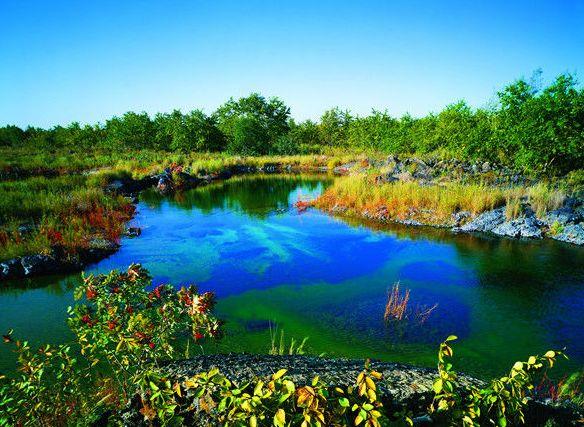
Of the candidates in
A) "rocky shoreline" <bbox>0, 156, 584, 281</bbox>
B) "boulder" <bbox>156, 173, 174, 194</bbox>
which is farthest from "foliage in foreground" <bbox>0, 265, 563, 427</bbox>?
"boulder" <bbox>156, 173, 174, 194</bbox>

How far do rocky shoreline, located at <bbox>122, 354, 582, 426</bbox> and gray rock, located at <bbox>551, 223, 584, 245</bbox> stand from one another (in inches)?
412

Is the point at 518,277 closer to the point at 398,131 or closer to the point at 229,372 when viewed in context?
the point at 229,372

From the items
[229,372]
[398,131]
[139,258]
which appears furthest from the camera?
[398,131]

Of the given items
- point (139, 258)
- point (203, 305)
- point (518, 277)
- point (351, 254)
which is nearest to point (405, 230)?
point (351, 254)

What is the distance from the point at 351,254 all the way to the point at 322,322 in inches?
170

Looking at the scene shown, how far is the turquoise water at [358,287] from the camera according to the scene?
627 cm

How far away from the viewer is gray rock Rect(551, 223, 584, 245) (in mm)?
11181

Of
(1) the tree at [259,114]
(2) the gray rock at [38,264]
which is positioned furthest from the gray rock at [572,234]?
(1) the tree at [259,114]

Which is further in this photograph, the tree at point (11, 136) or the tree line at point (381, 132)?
the tree at point (11, 136)

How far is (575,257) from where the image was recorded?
10.2m

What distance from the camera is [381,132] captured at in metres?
37.5

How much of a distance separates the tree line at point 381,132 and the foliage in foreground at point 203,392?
46.4 ft

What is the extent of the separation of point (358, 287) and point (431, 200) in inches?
318

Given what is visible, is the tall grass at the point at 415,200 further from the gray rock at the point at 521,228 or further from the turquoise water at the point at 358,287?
the turquoise water at the point at 358,287
